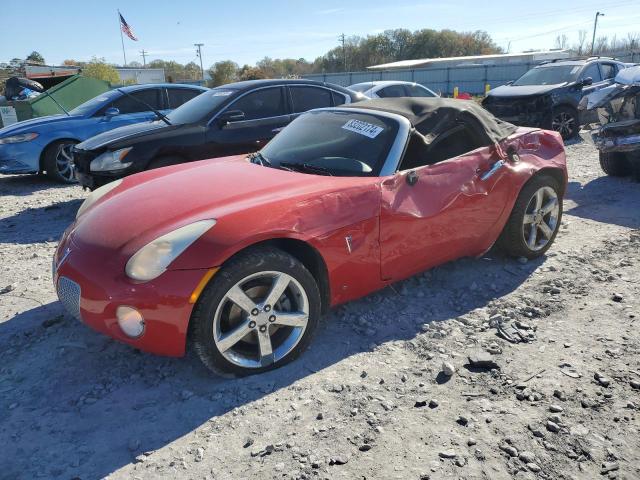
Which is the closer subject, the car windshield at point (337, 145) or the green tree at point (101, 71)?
the car windshield at point (337, 145)

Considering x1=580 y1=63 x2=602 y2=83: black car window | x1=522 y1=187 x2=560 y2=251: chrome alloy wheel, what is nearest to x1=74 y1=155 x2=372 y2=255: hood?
x1=522 y1=187 x2=560 y2=251: chrome alloy wheel

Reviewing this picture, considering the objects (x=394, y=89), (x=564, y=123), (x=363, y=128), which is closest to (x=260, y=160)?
(x=363, y=128)

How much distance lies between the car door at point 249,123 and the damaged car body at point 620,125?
449 cm

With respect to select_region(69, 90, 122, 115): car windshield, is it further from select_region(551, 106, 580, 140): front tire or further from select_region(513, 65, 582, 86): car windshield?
select_region(513, 65, 582, 86): car windshield

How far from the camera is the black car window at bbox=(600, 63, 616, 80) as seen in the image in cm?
1178

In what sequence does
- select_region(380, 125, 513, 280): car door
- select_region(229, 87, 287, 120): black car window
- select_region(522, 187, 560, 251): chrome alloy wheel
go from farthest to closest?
select_region(229, 87, 287, 120): black car window
select_region(522, 187, 560, 251): chrome alloy wheel
select_region(380, 125, 513, 280): car door

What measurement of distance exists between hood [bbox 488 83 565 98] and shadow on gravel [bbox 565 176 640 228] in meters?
3.65

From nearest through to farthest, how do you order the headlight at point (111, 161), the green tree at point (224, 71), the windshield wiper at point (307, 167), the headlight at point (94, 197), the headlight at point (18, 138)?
the windshield wiper at point (307, 167) → the headlight at point (94, 197) → the headlight at point (111, 161) → the headlight at point (18, 138) → the green tree at point (224, 71)

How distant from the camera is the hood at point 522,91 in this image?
35.1ft

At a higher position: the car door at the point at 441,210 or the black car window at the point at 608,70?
the black car window at the point at 608,70

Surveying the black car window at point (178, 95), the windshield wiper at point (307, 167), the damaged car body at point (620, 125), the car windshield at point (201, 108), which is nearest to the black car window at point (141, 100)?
the black car window at point (178, 95)

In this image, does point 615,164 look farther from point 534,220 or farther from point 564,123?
point 534,220

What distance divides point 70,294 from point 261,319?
1.03 meters

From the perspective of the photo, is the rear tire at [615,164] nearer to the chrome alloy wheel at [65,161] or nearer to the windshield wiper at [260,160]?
the windshield wiper at [260,160]
